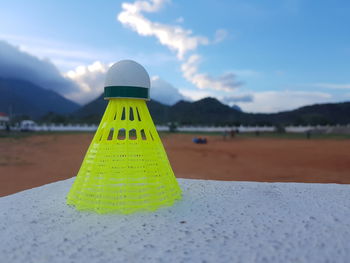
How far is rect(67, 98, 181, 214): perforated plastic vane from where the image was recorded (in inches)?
Result: 251

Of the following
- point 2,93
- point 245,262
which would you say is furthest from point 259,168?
point 2,93

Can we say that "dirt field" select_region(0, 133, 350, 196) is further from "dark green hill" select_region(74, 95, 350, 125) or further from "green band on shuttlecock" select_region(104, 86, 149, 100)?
"dark green hill" select_region(74, 95, 350, 125)

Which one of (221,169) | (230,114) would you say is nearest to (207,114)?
(230,114)

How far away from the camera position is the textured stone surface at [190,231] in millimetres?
4559

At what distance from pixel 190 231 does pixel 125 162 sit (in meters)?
2.09

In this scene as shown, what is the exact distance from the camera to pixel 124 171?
6.45 m

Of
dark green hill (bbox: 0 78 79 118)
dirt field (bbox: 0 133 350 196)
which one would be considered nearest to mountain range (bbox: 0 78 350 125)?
dark green hill (bbox: 0 78 79 118)

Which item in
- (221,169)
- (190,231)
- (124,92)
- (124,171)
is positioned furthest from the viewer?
(221,169)

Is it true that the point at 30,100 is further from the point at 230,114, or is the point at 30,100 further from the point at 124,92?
the point at 124,92

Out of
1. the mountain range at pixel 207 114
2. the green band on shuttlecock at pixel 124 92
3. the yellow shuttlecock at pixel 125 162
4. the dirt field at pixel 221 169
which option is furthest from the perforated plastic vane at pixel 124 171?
the mountain range at pixel 207 114

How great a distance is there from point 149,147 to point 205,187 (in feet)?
9.32

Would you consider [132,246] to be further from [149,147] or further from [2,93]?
[2,93]

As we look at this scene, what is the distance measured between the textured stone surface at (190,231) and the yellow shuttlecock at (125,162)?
33cm

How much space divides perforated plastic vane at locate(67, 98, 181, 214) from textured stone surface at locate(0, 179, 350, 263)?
A: 31 centimetres
